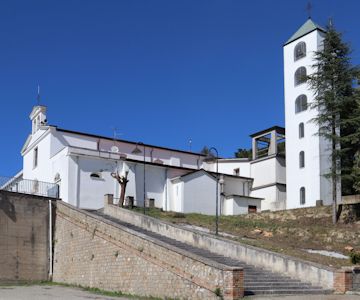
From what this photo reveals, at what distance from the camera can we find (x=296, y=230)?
29.8m

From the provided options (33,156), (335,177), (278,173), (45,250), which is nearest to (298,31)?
(278,173)

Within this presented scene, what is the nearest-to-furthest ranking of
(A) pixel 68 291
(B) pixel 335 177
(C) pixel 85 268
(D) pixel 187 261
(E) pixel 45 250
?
(D) pixel 187 261 → (A) pixel 68 291 → (C) pixel 85 268 → (E) pixel 45 250 → (B) pixel 335 177

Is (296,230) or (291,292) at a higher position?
(296,230)

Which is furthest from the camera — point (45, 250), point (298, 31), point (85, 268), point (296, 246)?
point (298, 31)

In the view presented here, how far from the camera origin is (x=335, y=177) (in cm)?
3341

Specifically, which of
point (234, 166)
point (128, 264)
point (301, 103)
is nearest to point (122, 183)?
point (128, 264)

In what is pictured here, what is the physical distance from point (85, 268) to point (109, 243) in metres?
2.64

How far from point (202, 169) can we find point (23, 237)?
20.5 metres

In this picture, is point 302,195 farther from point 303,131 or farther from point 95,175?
point 95,175

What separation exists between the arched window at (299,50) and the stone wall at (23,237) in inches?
1067

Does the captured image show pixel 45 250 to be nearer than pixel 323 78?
Yes

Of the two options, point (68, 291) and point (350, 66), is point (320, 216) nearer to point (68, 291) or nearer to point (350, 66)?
point (350, 66)

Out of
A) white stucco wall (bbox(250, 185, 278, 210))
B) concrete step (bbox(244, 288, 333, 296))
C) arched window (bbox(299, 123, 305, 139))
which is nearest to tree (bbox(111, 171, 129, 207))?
white stucco wall (bbox(250, 185, 278, 210))

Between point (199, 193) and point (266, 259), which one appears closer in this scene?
point (266, 259)
